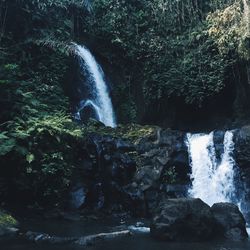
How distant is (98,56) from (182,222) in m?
13.0

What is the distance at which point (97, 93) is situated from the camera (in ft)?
68.0

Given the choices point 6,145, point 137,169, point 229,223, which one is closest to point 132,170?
point 137,169

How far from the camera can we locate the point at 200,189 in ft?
52.0

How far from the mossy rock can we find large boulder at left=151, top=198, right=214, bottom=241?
3.45 meters

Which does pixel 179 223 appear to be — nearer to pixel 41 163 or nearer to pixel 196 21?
pixel 41 163

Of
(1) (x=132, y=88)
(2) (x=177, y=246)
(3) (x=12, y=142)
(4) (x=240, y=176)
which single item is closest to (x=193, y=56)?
(1) (x=132, y=88)

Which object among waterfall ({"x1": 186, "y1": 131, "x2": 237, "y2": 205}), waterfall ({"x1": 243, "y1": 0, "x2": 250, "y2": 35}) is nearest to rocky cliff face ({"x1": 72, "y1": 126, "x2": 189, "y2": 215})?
waterfall ({"x1": 186, "y1": 131, "x2": 237, "y2": 205})

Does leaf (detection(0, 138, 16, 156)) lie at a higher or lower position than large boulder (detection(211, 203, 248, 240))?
higher

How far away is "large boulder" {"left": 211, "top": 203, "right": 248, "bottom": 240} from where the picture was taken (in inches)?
445

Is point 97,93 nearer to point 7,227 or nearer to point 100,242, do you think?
point 7,227

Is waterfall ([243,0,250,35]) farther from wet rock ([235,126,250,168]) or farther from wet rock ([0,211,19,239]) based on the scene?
wet rock ([0,211,19,239])

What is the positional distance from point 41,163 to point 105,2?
1247 centimetres

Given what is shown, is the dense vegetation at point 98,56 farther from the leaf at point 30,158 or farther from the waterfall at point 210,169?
the waterfall at point 210,169

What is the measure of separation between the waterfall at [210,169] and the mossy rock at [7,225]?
6.64m
